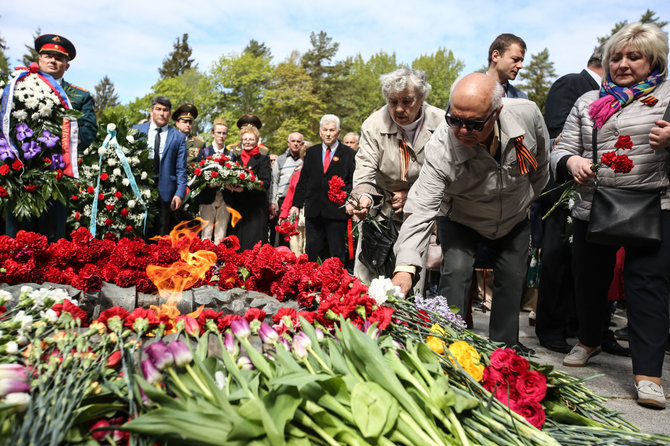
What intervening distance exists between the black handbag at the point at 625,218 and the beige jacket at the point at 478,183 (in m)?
0.50

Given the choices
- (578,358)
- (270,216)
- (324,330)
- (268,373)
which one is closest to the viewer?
(268,373)

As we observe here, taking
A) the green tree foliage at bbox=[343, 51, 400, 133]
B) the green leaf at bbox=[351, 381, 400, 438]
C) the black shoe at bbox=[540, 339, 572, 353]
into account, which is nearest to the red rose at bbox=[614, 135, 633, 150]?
the black shoe at bbox=[540, 339, 572, 353]

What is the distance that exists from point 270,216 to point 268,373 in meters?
7.33

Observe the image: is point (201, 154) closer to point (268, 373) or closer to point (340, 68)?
point (268, 373)

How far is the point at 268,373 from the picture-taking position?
5.05ft

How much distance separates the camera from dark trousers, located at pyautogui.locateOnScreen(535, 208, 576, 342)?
492 cm

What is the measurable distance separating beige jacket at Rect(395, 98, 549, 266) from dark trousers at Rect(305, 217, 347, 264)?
10.6 ft

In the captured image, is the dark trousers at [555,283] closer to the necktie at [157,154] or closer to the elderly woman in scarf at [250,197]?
the elderly woman in scarf at [250,197]

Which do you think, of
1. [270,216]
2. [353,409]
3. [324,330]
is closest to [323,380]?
[353,409]

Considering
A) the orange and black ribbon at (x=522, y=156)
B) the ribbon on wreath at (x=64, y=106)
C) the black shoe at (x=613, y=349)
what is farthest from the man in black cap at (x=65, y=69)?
the black shoe at (x=613, y=349)

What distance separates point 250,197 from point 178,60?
50.3 m

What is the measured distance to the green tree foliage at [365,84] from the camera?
43.1 meters

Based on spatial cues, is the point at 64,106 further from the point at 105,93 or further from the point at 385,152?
the point at 105,93

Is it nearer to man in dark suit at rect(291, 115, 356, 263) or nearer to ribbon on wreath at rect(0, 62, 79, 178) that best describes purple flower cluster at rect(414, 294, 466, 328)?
man in dark suit at rect(291, 115, 356, 263)
